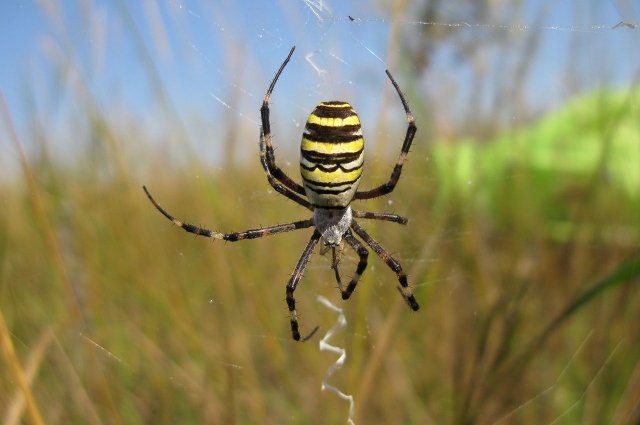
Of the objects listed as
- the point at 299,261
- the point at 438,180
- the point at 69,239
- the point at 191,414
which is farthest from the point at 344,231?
the point at 69,239

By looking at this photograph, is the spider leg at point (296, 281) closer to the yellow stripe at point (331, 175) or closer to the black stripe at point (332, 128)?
the yellow stripe at point (331, 175)

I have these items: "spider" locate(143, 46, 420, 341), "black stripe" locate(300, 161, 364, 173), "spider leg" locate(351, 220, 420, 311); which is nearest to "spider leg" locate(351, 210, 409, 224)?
"spider" locate(143, 46, 420, 341)

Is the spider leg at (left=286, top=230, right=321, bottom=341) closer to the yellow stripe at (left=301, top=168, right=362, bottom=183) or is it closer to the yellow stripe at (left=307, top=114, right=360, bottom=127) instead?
the yellow stripe at (left=301, top=168, right=362, bottom=183)

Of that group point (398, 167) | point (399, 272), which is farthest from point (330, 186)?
point (399, 272)

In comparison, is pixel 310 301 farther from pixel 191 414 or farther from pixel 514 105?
pixel 514 105

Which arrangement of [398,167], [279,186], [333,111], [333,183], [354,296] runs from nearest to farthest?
[333,111]
[333,183]
[398,167]
[279,186]
[354,296]

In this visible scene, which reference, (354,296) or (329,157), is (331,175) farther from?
(354,296)

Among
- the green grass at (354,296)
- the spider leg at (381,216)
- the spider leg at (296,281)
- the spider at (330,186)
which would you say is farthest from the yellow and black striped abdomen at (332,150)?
the spider leg at (296,281)
